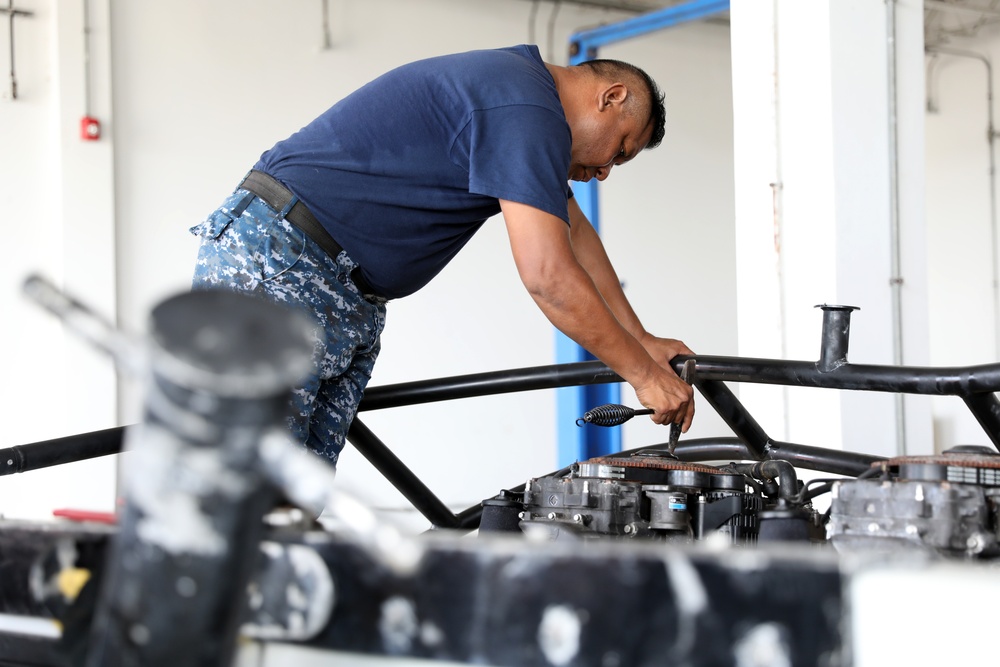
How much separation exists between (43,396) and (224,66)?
219 cm

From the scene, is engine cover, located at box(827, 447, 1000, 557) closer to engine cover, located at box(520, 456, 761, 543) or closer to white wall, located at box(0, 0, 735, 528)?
engine cover, located at box(520, 456, 761, 543)

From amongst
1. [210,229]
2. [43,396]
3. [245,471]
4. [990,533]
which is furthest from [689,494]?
[43,396]

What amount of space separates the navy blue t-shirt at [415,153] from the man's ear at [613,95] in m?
0.16

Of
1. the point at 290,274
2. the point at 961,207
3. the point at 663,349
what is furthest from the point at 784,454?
the point at 961,207

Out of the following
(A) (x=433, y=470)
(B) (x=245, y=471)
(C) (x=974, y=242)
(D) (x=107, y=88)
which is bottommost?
(A) (x=433, y=470)

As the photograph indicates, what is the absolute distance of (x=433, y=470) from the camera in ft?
23.1

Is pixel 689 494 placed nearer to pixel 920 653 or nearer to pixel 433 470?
pixel 920 653

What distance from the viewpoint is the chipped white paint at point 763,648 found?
69cm

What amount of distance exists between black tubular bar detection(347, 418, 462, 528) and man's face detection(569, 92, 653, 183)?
2.64ft

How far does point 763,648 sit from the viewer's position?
0.70 m

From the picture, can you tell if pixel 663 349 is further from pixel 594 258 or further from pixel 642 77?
pixel 642 77

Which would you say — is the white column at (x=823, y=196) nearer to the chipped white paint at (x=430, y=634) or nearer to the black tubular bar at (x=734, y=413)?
the black tubular bar at (x=734, y=413)

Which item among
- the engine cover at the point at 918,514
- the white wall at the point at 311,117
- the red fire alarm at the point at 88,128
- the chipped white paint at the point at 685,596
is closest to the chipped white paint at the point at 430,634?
the chipped white paint at the point at 685,596

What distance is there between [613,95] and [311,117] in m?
4.53
